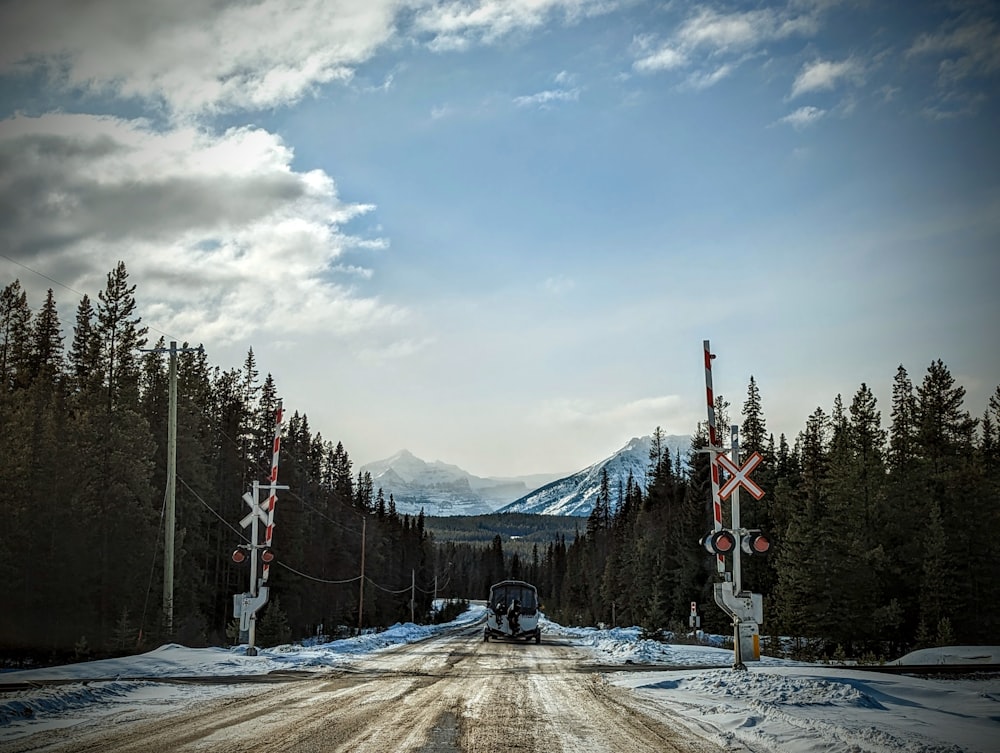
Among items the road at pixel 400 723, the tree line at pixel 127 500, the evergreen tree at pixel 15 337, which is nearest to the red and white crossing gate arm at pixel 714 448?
the road at pixel 400 723

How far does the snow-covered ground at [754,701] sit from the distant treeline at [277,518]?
10762 millimetres

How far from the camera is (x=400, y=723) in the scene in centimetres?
1025

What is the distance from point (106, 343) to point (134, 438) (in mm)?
10076

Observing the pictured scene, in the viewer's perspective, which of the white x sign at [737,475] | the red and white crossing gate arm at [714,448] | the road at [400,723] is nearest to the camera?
the road at [400,723]

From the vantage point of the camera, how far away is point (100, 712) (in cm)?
1070

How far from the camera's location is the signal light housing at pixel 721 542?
15.2 metres

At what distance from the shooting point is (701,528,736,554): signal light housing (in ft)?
49.9

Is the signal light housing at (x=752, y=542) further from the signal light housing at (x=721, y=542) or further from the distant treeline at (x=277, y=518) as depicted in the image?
the distant treeline at (x=277, y=518)

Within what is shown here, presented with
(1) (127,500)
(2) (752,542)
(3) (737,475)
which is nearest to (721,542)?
(2) (752,542)

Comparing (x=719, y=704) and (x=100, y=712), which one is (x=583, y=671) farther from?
(x=100, y=712)

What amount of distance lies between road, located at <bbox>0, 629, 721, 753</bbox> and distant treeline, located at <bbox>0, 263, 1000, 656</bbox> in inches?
566

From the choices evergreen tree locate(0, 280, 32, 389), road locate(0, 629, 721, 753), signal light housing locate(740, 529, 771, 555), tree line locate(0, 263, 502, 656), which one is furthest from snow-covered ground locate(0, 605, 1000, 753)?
evergreen tree locate(0, 280, 32, 389)

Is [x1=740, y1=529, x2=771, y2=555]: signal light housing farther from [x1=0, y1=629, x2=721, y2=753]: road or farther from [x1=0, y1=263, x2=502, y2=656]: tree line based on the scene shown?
[x1=0, y1=263, x2=502, y2=656]: tree line

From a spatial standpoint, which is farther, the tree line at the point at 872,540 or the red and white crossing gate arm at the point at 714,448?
the tree line at the point at 872,540
